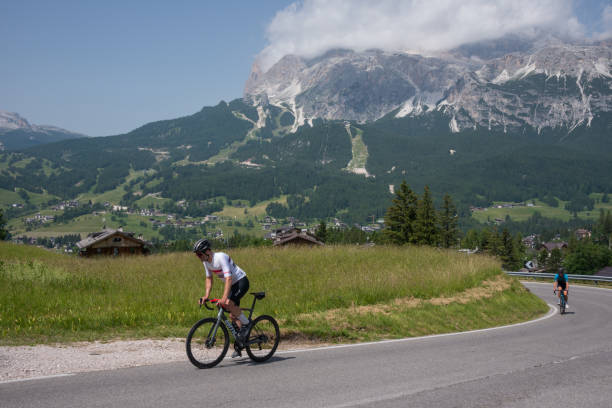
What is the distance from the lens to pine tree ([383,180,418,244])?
59.2 metres

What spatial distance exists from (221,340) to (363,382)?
297 centimetres

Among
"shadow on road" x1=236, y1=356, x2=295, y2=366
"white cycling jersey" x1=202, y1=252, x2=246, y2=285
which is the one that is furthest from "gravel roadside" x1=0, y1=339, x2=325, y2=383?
"white cycling jersey" x1=202, y1=252, x2=246, y2=285

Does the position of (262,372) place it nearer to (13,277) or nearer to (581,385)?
(581,385)

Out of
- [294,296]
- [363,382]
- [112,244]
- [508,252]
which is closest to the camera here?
[363,382]

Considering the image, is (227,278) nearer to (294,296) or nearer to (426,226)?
(294,296)

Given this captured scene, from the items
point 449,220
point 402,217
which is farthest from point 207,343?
point 449,220

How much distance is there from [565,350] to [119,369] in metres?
10.4

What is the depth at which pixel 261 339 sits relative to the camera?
939cm

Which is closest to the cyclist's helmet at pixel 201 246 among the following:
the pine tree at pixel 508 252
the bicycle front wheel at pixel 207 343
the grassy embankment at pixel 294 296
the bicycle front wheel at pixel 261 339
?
the bicycle front wheel at pixel 207 343

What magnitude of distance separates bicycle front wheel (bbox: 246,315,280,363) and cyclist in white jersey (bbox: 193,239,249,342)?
21cm

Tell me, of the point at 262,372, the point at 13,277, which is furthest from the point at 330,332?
the point at 13,277

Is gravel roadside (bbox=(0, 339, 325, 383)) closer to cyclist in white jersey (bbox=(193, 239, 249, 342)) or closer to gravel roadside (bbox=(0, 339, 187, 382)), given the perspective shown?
gravel roadside (bbox=(0, 339, 187, 382))

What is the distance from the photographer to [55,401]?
6488 mm

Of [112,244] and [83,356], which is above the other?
[83,356]
